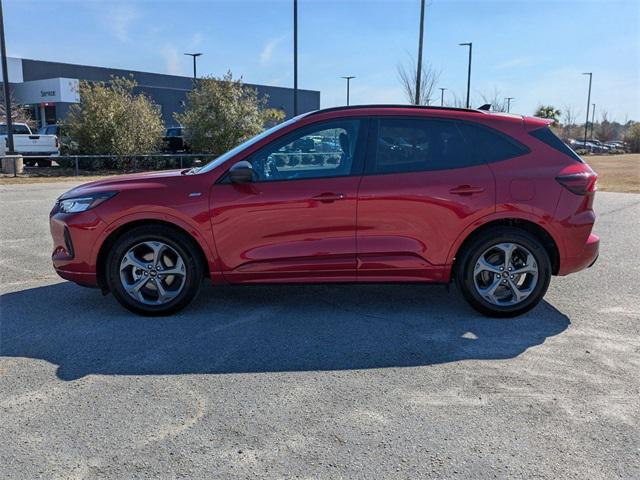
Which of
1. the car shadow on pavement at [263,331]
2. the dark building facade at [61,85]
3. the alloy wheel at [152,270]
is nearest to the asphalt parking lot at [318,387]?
the car shadow on pavement at [263,331]

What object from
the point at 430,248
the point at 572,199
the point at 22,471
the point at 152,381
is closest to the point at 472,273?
the point at 430,248

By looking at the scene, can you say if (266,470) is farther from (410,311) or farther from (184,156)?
(184,156)

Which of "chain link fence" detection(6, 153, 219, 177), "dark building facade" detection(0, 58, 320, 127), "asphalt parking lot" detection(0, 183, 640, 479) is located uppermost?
"dark building facade" detection(0, 58, 320, 127)

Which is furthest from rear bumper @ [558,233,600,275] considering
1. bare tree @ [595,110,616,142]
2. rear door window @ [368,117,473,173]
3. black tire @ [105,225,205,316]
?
bare tree @ [595,110,616,142]

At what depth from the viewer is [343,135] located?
492cm

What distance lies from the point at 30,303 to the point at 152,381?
7.66 feet

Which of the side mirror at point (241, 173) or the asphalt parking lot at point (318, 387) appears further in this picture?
the side mirror at point (241, 173)

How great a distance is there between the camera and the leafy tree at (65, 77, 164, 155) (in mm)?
24391

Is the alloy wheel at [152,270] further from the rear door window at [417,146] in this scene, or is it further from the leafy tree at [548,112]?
the leafy tree at [548,112]

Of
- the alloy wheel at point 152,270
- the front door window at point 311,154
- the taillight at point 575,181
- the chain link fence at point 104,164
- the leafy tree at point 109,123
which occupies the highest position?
the leafy tree at point 109,123

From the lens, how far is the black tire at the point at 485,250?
4832mm

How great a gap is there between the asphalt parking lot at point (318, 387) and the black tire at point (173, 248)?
121 mm

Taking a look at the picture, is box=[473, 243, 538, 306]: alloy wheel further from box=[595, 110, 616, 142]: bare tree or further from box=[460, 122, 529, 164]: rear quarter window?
box=[595, 110, 616, 142]: bare tree

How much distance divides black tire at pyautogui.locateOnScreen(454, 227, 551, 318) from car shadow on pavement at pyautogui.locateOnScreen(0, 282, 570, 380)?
114 mm
